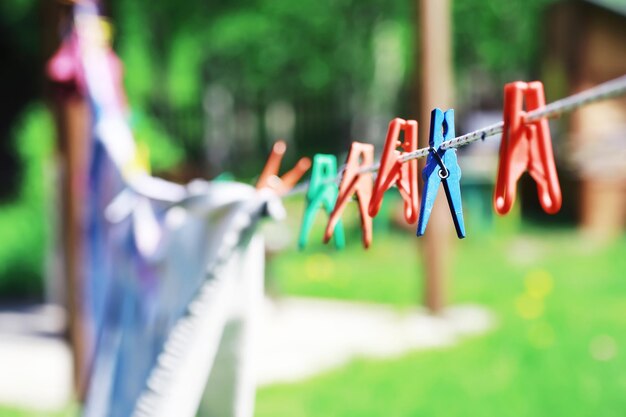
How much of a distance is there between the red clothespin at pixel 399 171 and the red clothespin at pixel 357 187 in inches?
3.1

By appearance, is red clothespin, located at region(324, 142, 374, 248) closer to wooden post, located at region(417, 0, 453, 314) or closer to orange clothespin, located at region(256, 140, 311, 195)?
orange clothespin, located at region(256, 140, 311, 195)

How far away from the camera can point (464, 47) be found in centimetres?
1519

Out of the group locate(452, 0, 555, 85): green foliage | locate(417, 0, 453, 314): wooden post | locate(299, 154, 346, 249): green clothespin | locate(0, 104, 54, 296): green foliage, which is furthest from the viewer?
locate(452, 0, 555, 85): green foliage

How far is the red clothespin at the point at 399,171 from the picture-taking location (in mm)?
1560

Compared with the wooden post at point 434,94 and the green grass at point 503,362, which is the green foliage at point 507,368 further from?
the wooden post at point 434,94

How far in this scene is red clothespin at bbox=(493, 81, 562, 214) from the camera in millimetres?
1347

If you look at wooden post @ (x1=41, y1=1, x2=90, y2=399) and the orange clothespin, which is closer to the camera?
the orange clothespin

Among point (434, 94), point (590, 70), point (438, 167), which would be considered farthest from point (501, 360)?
point (590, 70)

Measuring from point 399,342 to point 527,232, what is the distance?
5106 millimetres

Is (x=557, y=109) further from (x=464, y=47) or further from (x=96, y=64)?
(x=464, y=47)

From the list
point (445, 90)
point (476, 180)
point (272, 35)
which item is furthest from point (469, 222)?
point (272, 35)

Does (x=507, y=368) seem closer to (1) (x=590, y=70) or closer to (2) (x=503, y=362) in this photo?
(2) (x=503, y=362)

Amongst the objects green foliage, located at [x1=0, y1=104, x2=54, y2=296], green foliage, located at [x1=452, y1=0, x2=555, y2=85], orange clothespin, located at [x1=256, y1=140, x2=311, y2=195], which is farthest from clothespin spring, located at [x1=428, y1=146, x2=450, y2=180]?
green foliage, located at [x1=452, y1=0, x2=555, y2=85]

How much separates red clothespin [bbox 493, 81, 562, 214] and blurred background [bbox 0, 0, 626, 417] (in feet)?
6.81
